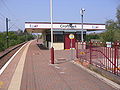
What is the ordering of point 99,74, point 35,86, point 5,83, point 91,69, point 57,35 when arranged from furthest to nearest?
1. point 57,35
2. point 91,69
3. point 99,74
4. point 5,83
5. point 35,86

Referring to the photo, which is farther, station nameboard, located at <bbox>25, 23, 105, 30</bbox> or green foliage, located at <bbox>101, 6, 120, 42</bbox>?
green foliage, located at <bbox>101, 6, 120, 42</bbox>

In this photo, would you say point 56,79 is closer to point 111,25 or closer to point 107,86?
point 107,86

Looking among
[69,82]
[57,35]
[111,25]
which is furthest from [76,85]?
[111,25]

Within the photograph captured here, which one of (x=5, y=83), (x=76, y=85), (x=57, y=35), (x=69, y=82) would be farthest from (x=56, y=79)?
(x=57, y=35)

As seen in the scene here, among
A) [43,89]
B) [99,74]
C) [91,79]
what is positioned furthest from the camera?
[99,74]

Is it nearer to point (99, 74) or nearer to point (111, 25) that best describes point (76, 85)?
point (99, 74)

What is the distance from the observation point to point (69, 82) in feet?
20.4

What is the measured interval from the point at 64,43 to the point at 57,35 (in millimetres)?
1588

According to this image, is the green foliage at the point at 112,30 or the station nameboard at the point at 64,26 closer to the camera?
the station nameboard at the point at 64,26

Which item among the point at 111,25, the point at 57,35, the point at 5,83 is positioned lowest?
the point at 5,83

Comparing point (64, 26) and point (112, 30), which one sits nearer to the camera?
point (64, 26)

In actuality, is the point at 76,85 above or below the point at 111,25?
below

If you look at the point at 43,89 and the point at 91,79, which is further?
the point at 91,79

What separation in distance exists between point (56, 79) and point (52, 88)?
1.23 m
